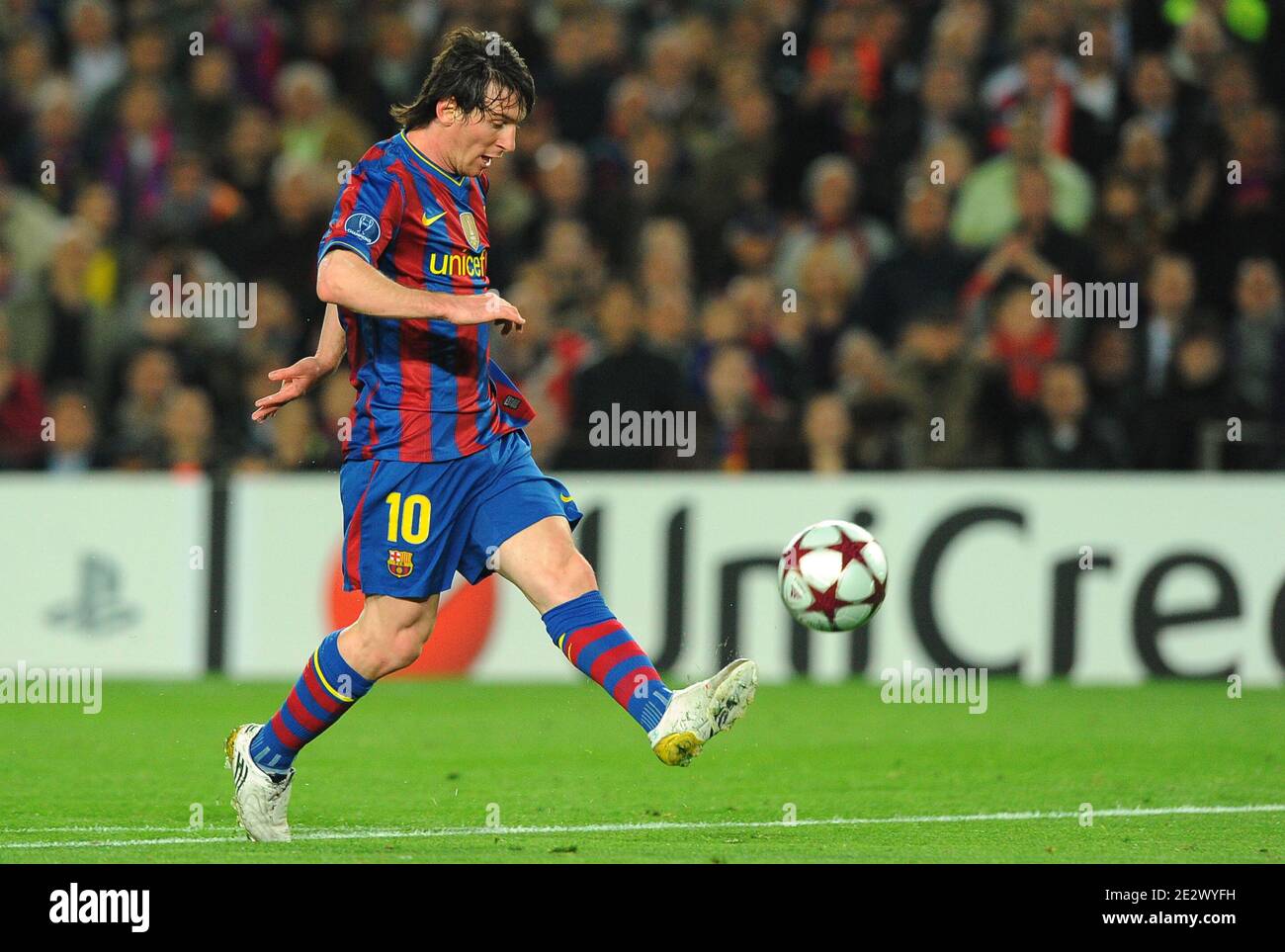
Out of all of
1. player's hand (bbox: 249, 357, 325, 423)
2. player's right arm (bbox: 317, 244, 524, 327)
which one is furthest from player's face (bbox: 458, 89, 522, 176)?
player's hand (bbox: 249, 357, 325, 423)

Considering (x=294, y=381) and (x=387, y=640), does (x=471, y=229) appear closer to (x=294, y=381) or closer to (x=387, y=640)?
(x=294, y=381)

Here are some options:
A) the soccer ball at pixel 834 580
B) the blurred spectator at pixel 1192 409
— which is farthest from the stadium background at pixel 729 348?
the soccer ball at pixel 834 580

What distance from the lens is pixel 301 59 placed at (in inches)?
549

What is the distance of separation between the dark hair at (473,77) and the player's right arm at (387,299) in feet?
1.80

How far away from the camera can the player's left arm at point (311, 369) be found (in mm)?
6227

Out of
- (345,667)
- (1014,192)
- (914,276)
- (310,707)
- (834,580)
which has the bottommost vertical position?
(310,707)

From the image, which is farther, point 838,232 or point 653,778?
point 838,232

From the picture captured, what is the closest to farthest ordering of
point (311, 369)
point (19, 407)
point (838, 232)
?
1. point (311, 369)
2. point (19, 407)
3. point (838, 232)

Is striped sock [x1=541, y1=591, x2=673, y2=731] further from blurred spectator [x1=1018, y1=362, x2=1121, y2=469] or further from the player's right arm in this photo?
blurred spectator [x1=1018, y1=362, x2=1121, y2=469]

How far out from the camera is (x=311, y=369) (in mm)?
6238

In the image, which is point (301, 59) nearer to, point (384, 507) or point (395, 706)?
point (395, 706)

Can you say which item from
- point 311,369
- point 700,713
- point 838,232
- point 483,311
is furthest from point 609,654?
→ point 838,232

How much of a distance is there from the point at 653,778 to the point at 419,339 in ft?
7.54

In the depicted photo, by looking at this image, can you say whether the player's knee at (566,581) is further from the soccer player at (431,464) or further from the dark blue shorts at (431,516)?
the dark blue shorts at (431,516)
